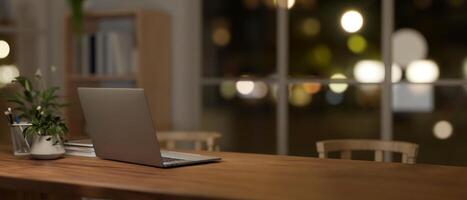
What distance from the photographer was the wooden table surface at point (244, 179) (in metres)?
1.83

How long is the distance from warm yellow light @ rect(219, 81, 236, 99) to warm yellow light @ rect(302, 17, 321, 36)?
25.2 inches

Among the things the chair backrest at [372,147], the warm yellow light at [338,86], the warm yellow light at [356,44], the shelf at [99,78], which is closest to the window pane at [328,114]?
the warm yellow light at [338,86]

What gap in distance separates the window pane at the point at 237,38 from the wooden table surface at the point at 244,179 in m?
2.37

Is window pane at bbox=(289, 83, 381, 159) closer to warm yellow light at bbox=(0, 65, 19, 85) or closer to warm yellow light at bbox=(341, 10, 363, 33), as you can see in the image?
warm yellow light at bbox=(341, 10, 363, 33)

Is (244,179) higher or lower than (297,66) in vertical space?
lower

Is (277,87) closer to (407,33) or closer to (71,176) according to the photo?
(407,33)

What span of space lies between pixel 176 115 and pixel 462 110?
1.91 meters

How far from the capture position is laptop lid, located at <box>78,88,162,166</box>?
7.34ft

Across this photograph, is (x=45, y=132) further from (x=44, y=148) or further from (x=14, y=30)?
(x=14, y=30)

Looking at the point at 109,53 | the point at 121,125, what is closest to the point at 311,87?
the point at 109,53

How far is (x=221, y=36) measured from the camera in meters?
5.15

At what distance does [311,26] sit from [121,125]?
2746 millimetres

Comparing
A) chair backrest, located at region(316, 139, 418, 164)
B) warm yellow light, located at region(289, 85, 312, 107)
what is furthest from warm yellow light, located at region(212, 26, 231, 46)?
chair backrest, located at region(316, 139, 418, 164)

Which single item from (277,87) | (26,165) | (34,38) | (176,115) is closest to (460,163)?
(277,87)
